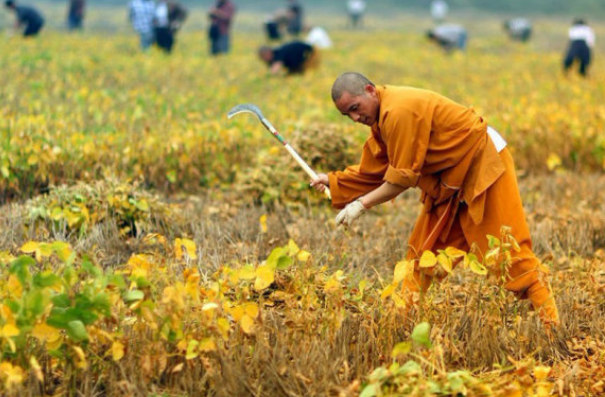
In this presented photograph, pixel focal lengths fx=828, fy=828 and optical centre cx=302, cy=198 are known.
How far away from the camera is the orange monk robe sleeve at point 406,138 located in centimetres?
372

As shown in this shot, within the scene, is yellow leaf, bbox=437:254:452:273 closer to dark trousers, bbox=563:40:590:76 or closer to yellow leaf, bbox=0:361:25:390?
yellow leaf, bbox=0:361:25:390

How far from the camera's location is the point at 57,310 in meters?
2.83

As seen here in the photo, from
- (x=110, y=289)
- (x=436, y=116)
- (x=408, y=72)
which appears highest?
(x=436, y=116)

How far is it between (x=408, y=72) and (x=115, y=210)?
11.6 metres

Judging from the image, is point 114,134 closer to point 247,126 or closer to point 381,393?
point 247,126

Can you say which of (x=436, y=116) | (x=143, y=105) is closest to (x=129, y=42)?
(x=143, y=105)

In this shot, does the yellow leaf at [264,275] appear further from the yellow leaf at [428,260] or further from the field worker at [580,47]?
the field worker at [580,47]

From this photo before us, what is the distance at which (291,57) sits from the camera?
14352 millimetres

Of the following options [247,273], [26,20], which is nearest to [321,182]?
[247,273]

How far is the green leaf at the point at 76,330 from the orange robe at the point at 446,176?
1591 mm

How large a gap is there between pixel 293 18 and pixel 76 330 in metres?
20.5

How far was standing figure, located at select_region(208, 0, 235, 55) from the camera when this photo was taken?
17.2 meters

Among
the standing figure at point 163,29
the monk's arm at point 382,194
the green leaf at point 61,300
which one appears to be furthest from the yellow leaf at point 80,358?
the standing figure at point 163,29

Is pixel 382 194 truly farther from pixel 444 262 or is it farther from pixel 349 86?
pixel 444 262
